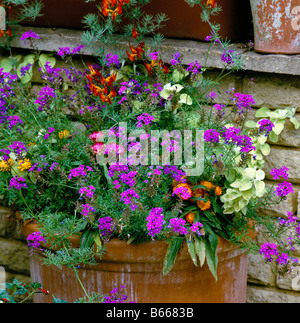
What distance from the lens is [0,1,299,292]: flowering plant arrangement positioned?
2.05 metres

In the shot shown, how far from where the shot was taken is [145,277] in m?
2.14

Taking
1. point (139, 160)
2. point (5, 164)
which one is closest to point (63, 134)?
point (5, 164)

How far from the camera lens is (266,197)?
2289 mm

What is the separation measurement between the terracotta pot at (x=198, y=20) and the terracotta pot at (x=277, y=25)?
0.52ft

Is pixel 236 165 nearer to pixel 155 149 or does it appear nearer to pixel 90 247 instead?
pixel 155 149

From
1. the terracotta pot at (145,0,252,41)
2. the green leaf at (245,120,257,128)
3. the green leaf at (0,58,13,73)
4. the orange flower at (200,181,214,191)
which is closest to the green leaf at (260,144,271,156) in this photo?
the green leaf at (245,120,257,128)

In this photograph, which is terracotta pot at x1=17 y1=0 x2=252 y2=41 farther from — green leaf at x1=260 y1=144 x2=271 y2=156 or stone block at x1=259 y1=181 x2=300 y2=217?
stone block at x1=259 y1=181 x2=300 y2=217

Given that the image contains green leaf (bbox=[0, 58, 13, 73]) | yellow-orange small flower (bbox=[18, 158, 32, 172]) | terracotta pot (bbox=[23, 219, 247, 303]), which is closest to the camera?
terracotta pot (bbox=[23, 219, 247, 303])

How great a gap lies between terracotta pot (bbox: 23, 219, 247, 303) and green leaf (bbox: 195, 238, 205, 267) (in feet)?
0.16

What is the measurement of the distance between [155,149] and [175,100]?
0.29 metres

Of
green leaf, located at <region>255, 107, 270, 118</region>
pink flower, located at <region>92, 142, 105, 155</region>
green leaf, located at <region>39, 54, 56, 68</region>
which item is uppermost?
green leaf, located at <region>39, 54, 56, 68</region>

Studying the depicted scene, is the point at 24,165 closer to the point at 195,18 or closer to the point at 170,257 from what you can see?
the point at 170,257

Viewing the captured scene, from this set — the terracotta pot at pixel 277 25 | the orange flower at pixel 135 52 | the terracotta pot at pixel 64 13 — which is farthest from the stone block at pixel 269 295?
the terracotta pot at pixel 64 13

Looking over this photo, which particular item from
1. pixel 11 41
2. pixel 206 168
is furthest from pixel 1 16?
pixel 206 168
